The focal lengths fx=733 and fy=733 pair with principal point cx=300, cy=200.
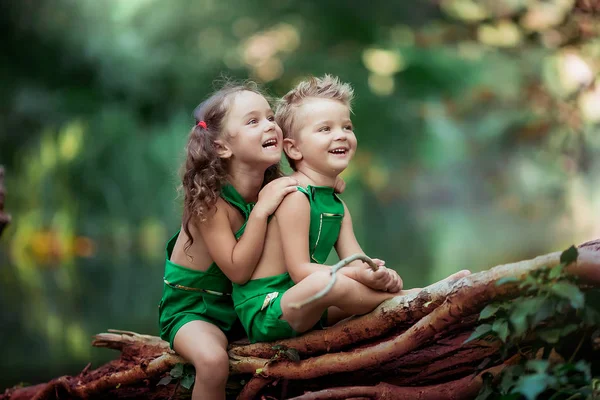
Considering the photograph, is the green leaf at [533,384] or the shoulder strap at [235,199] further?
the shoulder strap at [235,199]

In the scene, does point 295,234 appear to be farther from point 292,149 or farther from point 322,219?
point 292,149

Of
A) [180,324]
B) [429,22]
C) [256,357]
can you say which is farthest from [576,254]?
[429,22]

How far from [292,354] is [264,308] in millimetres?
148

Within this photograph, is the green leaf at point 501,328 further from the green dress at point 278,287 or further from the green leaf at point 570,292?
the green dress at point 278,287

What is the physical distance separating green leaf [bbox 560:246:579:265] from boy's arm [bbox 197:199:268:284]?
2.61 ft

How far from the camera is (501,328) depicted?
171cm

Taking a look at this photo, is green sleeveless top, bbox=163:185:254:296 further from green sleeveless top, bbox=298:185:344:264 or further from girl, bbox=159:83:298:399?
green sleeveless top, bbox=298:185:344:264

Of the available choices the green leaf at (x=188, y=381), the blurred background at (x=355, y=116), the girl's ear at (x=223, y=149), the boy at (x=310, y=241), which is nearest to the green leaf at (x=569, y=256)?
the boy at (x=310, y=241)

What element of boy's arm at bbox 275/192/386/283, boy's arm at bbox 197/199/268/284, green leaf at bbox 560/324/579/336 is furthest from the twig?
green leaf at bbox 560/324/579/336

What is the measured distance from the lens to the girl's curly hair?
2.11 m

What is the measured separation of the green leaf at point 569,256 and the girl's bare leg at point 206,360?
964mm

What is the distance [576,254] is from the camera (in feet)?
5.35

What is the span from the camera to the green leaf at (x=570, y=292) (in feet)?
5.19

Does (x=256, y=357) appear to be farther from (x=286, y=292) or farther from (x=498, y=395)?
(x=498, y=395)
